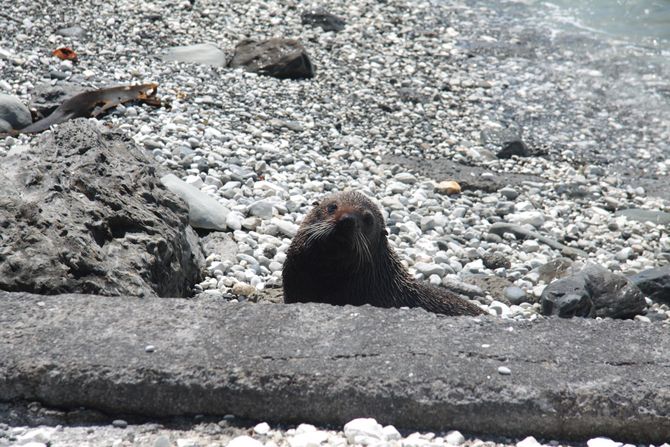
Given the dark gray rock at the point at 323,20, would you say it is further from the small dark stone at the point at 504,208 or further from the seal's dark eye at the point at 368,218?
the seal's dark eye at the point at 368,218

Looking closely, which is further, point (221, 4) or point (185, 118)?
point (221, 4)

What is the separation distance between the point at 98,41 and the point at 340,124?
3.17 meters

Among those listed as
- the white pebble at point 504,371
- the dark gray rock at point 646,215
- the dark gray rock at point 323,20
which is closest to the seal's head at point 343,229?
the white pebble at point 504,371

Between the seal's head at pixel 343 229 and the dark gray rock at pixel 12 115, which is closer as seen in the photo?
the seal's head at pixel 343 229

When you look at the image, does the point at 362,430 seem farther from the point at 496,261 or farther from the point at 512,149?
the point at 512,149

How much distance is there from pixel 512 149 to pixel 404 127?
48.3 inches

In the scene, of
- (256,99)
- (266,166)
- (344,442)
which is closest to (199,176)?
(266,166)

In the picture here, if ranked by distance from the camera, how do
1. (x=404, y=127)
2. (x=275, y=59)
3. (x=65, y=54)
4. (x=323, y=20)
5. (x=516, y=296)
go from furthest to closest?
(x=323, y=20)
(x=275, y=59)
(x=404, y=127)
(x=65, y=54)
(x=516, y=296)

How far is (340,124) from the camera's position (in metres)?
9.85

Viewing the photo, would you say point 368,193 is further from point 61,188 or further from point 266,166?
point 61,188

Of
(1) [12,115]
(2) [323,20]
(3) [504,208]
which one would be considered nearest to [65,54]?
(1) [12,115]

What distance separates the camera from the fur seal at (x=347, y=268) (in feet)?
18.5

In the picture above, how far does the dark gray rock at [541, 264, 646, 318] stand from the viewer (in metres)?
6.68

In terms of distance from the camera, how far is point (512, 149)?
1013cm
